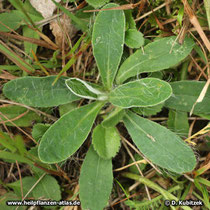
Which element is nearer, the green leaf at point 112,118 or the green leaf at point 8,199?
the green leaf at point 112,118

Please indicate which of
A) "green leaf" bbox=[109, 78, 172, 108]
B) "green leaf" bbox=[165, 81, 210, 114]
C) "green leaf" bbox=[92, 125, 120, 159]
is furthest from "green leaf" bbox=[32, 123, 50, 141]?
"green leaf" bbox=[165, 81, 210, 114]

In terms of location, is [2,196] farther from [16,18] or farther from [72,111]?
[16,18]

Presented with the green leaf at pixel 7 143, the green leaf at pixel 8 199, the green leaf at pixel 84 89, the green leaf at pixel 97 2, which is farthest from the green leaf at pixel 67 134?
the green leaf at pixel 97 2

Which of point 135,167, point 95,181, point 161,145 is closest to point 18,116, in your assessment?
point 95,181

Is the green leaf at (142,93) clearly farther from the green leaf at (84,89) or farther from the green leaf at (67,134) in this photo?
the green leaf at (67,134)

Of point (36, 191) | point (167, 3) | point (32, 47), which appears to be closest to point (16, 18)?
point (32, 47)

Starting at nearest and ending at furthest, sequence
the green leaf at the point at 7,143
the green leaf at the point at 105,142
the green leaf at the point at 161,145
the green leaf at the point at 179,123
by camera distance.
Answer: the green leaf at the point at 7,143, the green leaf at the point at 161,145, the green leaf at the point at 105,142, the green leaf at the point at 179,123

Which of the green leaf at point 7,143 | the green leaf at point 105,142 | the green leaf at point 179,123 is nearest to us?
the green leaf at point 7,143

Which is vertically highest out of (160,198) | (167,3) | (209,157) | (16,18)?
(16,18)
